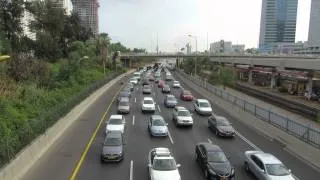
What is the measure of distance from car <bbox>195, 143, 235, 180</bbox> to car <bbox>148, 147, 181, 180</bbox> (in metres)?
1.65

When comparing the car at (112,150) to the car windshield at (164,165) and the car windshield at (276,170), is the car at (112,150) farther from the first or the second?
the car windshield at (276,170)

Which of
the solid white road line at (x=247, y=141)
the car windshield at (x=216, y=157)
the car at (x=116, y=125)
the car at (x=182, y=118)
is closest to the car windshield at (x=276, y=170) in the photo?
the car windshield at (x=216, y=157)

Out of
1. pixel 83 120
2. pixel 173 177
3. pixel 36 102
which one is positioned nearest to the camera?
pixel 173 177

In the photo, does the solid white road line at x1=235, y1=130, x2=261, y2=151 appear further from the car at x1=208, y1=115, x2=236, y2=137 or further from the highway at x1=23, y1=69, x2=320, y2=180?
the car at x1=208, y1=115, x2=236, y2=137

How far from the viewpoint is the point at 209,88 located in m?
53.3

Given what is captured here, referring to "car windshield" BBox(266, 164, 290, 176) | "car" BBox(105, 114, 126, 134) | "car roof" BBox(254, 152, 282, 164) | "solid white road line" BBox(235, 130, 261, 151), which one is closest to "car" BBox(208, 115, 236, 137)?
"solid white road line" BBox(235, 130, 261, 151)

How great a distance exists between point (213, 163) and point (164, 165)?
2.67 m

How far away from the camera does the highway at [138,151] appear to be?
60.5 feet

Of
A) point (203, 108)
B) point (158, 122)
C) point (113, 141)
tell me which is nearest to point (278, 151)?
point (158, 122)

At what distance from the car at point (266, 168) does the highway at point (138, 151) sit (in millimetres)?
732

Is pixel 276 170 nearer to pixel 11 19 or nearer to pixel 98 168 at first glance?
pixel 98 168

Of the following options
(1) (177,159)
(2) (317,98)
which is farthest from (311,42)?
(1) (177,159)

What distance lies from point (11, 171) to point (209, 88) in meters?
39.7

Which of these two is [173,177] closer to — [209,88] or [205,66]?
[209,88]
